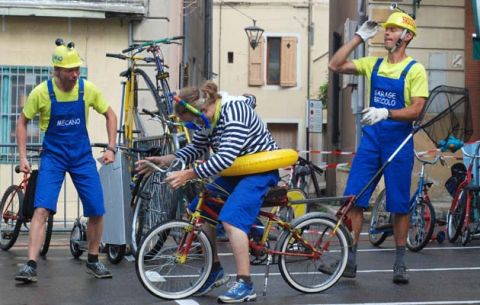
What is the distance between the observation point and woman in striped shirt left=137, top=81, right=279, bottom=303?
7445 millimetres

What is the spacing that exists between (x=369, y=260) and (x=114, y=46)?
20.9ft

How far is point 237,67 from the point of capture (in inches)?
1518

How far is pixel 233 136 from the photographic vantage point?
24.5 ft

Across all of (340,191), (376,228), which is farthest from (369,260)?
(340,191)

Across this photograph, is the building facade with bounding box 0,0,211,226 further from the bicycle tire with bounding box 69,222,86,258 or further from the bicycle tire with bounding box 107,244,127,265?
the bicycle tire with bounding box 107,244,127,265

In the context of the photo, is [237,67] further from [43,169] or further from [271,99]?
[43,169]

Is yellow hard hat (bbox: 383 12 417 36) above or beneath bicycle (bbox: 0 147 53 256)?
above

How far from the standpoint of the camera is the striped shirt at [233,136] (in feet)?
24.4

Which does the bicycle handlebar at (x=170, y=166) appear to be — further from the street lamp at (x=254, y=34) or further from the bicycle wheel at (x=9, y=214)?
the street lamp at (x=254, y=34)

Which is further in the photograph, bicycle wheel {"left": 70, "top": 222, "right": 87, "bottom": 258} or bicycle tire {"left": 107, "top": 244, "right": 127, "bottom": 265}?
bicycle wheel {"left": 70, "top": 222, "right": 87, "bottom": 258}

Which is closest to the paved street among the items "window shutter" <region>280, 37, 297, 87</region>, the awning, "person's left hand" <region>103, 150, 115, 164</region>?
"person's left hand" <region>103, 150, 115, 164</region>

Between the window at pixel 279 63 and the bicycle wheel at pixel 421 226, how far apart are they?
1073 inches

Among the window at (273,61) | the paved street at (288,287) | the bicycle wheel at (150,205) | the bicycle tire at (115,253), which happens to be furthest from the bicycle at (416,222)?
the window at (273,61)

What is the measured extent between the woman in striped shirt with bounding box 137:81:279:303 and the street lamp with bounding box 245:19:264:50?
22.9 metres
